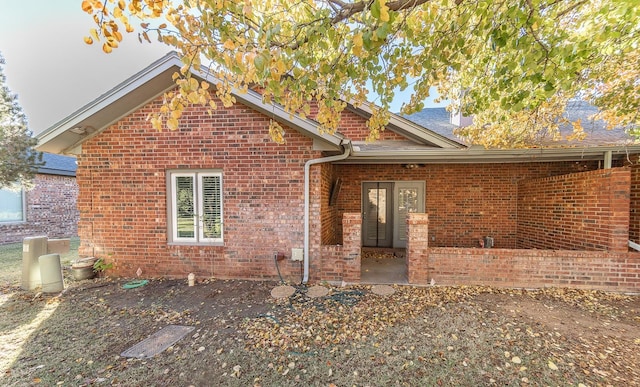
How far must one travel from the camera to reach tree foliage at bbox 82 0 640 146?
267cm

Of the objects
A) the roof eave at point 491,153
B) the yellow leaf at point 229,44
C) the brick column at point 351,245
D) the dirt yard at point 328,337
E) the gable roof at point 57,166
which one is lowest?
the dirt yard at point 328,337

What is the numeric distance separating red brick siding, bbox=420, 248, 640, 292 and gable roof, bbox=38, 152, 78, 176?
14.4 meters

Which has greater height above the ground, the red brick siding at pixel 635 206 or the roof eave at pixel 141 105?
the roof eave at pixel 141 105

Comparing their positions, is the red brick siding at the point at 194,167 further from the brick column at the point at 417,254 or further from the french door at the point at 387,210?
the french door at the point at 387,210

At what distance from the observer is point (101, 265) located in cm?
554

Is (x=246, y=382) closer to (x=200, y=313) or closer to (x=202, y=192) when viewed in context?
(x=200, y=313)

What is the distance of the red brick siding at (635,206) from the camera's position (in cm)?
532

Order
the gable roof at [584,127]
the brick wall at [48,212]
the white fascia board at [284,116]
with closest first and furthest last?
the white fascia board at [284,116] → the gable roof at [584,127] → the brick wall at [48,212]

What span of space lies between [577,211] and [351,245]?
4.73m

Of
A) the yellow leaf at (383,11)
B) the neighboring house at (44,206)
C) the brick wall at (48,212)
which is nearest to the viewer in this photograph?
the yellow leaf at (383,11)

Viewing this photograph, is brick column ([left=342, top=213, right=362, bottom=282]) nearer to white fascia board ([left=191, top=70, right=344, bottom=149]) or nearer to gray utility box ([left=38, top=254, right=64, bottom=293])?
white fascia board ([left=191, top=70, right=344, bottom=149])

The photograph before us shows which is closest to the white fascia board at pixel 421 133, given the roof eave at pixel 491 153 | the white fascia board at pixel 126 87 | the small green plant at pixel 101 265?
the roof eave at pixel 491 153

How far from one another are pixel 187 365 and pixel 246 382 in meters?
0.76

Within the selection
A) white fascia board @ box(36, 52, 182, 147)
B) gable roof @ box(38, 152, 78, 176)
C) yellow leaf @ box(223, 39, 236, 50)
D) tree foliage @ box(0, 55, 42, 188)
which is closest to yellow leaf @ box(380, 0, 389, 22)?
yellow leaf @ box(223, 39, 236, 50)
